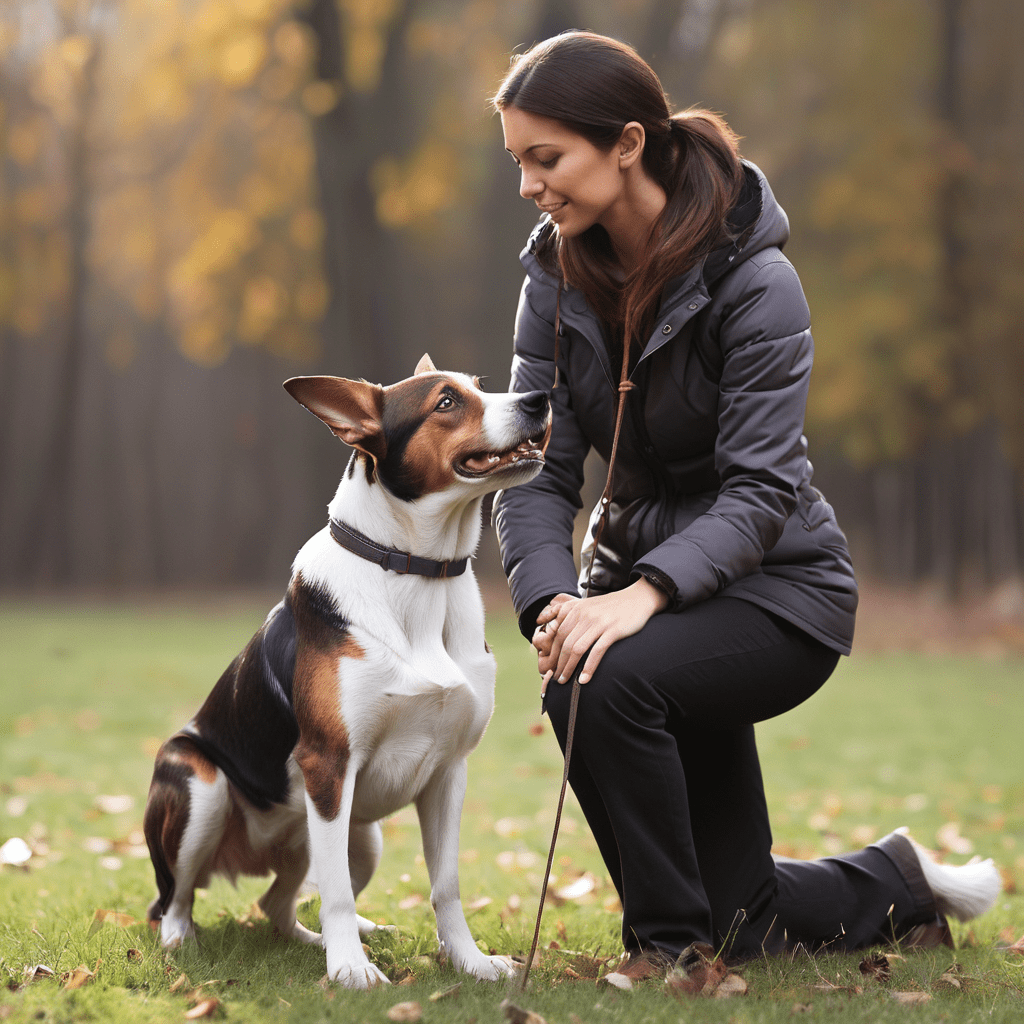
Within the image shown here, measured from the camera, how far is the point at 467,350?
1895 cm

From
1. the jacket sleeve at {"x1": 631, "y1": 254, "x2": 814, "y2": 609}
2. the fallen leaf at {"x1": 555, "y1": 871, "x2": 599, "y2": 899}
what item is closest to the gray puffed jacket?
the jacket sleeve at {"x1": 631, "y1": 254, "x2": 814, "y2": 609}

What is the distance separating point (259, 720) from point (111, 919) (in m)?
0.99

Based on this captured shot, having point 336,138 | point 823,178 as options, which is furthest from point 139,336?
point 823,178

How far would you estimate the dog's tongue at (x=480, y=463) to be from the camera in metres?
3.34

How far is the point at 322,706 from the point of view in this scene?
128 inches

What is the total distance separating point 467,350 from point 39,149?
7.68 metres

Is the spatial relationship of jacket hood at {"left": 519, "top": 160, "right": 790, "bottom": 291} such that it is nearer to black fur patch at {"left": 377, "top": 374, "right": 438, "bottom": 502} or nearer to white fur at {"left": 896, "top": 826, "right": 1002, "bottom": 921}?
black fur patch at {"left": 377, "top": 374, "right": 438, "bottom": 502}

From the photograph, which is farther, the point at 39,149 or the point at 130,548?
the point at 130,548

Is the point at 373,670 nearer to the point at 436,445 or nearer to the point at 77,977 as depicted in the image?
the point at 436,445

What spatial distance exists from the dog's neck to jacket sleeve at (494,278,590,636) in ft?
0.67

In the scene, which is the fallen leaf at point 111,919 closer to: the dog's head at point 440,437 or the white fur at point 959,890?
the dog's head at point 440,437

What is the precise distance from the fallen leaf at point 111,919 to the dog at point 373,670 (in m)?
0.31

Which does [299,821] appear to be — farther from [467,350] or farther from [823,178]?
[467,350]

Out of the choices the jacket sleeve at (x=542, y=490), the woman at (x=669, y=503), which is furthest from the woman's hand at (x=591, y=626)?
the jacket sleeve at (x=542, y=490)
